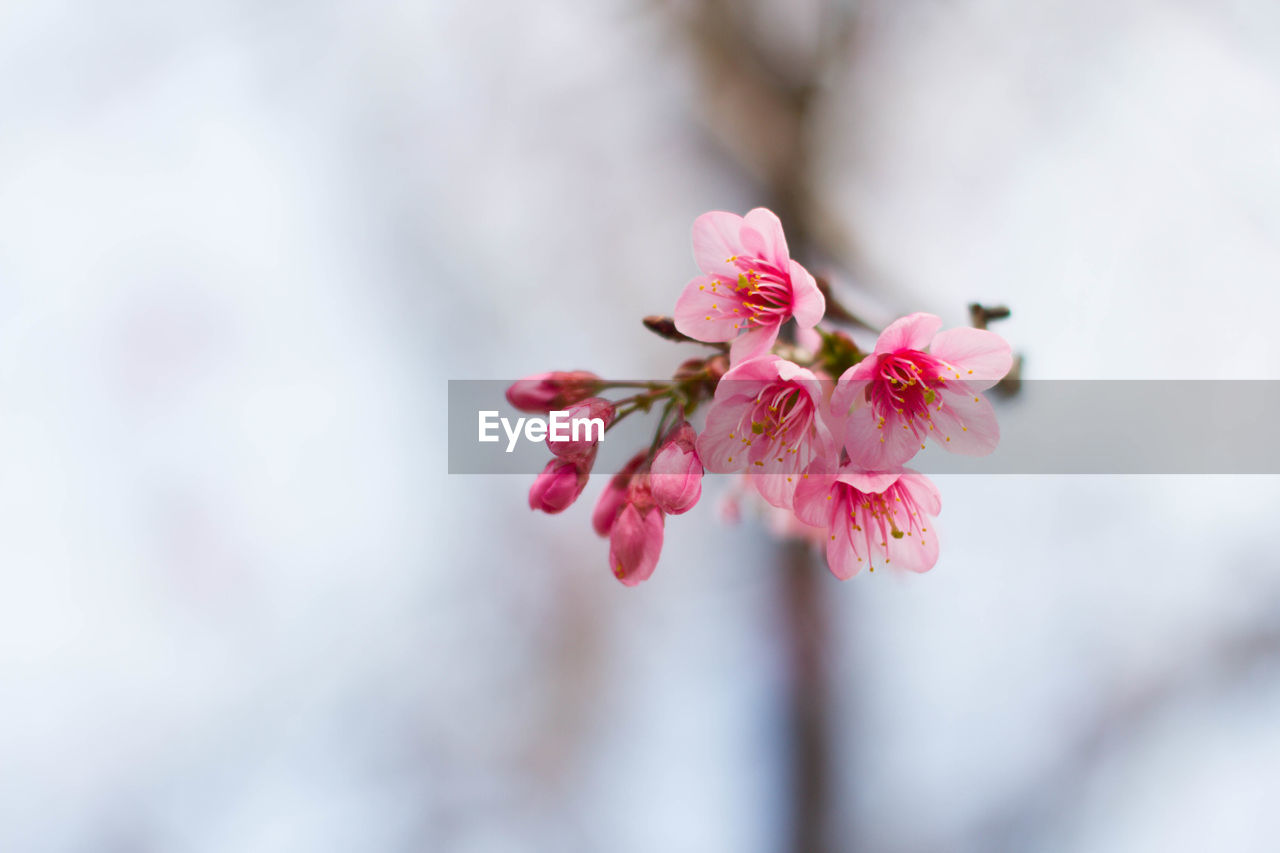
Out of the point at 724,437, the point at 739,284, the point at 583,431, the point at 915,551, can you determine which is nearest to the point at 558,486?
the point at 583,431

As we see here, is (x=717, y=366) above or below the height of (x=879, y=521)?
above

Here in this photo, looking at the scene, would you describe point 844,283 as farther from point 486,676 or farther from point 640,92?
point 486,676

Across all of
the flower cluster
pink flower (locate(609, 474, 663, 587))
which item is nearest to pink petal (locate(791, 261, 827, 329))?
the flower cluster

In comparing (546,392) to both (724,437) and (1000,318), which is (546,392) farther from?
(1000,318)

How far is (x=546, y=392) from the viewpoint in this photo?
723 millimetres

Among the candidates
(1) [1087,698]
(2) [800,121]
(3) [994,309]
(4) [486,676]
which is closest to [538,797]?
(4) [486,676]

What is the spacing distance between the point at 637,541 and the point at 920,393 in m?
0.33

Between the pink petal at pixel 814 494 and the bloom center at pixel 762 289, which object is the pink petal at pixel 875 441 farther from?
the bloom center at pixel 762 289

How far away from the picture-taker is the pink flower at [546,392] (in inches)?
28.3

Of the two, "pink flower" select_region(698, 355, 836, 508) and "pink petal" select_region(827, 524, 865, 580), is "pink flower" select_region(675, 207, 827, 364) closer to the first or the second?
"pink flower" select_region(698, 355, 836, 508)

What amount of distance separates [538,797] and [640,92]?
2818mm

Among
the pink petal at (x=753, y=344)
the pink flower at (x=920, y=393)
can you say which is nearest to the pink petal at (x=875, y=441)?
the pink flower at (x=920, y=393)

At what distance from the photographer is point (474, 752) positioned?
2.42 meters

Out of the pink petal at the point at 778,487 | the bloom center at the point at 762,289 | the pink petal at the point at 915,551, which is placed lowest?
the pink petal at the point at 915,551
